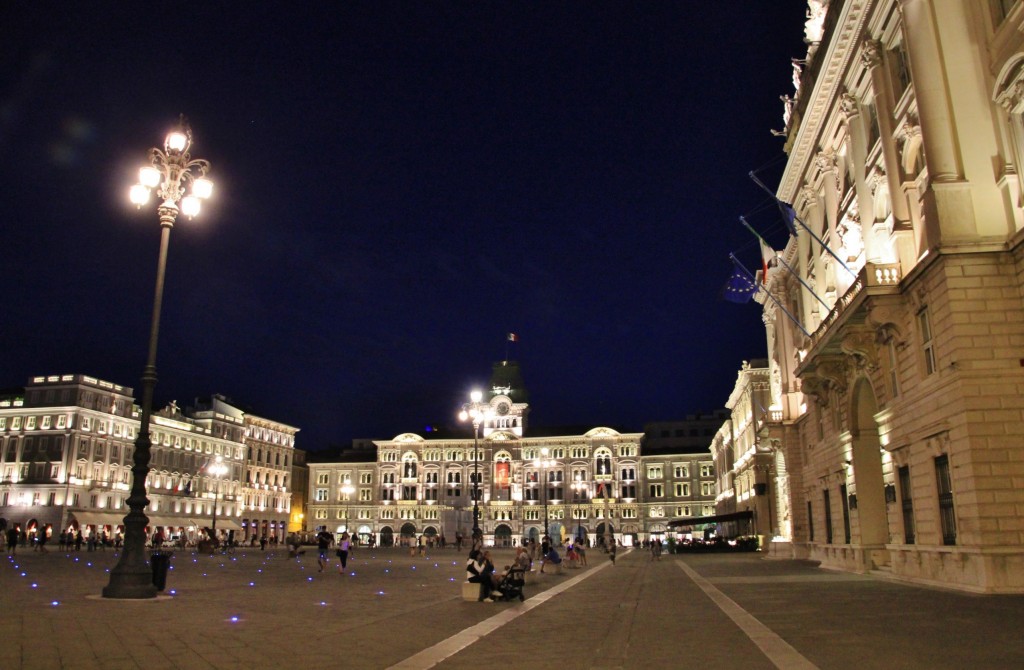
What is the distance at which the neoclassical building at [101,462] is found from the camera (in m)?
91.8

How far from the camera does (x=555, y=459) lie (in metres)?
136

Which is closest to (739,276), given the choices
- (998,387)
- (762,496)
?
(998,387)

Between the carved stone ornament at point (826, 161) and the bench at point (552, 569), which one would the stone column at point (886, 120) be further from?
the bench at point (552, 569)

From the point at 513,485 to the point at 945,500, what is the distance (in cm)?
11643

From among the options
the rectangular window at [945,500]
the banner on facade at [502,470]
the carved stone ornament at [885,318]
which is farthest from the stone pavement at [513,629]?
the banner on facade at [502,470]

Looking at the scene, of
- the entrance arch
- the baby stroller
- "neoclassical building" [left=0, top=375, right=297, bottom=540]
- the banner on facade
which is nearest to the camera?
the baby stroller

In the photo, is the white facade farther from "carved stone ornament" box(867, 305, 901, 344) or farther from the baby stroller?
the baby stroller

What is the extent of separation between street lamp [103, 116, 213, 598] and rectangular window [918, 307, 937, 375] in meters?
20.3

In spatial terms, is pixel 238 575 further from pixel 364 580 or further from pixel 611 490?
pixel 611 490

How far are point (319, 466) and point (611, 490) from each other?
53.0 metres

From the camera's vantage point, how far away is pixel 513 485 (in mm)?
136250

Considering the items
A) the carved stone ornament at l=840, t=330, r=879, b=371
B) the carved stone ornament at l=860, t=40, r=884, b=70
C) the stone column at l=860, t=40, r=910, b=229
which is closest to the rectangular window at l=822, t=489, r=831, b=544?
the carved stone ornament at l=840, t=330, r=879, b=371

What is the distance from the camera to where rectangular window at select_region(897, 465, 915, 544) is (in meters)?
25.5

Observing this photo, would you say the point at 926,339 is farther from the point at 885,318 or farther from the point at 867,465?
the point at 867,465
